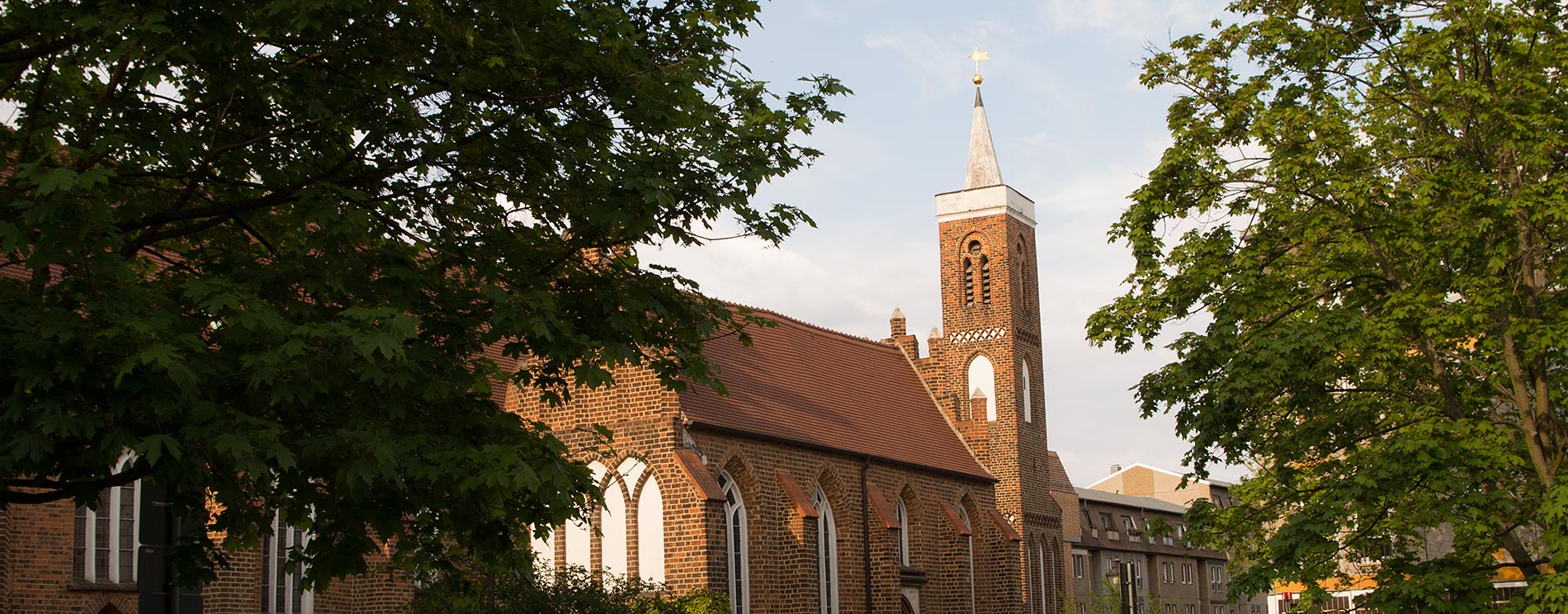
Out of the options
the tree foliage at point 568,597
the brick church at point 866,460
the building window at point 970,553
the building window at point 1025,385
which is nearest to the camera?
the tree foliage at point 568,597

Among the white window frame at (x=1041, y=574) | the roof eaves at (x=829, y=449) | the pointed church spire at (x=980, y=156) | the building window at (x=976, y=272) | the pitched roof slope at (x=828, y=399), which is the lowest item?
the white window frame at (x=1041, y=574)

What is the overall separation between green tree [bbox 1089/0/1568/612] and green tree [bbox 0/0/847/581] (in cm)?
736

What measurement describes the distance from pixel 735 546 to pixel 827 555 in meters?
4.21

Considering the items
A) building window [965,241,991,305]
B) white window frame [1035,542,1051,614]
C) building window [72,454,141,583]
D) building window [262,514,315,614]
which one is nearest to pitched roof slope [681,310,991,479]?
building window [965,241,991,305]

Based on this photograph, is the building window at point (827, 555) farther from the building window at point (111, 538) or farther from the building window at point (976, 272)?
the building window at point (111, 538)

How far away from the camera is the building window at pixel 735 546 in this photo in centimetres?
3047

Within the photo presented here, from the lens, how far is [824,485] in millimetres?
34562

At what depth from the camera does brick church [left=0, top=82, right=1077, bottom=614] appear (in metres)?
22.4

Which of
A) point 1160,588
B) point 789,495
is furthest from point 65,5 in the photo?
point 1160,588

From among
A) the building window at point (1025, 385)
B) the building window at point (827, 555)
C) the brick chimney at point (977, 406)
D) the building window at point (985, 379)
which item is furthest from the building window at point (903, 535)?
the building window at point (1025, 385)

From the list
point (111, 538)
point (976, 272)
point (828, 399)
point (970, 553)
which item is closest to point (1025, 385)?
point (976, 272)

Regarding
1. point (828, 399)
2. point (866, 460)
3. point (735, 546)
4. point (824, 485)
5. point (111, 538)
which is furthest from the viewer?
point (828, 399)

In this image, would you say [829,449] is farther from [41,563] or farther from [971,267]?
[41,563]

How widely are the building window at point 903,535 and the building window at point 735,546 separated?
7.45 metres
